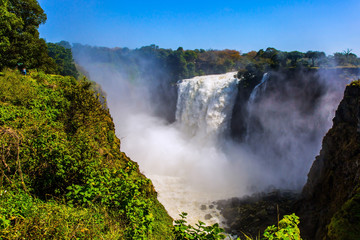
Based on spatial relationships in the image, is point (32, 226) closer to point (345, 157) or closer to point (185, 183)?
point (345, 157)

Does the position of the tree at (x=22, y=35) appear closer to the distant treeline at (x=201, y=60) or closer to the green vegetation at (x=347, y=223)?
the green vegetation at (x=347, y=223)

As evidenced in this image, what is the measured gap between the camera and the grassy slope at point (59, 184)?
10.9 feet

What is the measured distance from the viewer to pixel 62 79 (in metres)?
11.2

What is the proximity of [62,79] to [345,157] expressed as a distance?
45.8 feet

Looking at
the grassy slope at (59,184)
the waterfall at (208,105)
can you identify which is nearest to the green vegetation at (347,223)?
the grassy slope at (59,184)

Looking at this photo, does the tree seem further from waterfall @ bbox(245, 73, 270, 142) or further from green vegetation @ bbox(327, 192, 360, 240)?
waterfall @ bbox(245, 73, 270, 142)

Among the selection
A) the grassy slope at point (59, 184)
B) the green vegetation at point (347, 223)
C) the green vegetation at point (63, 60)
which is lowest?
the green vegetation at point (347, 223)

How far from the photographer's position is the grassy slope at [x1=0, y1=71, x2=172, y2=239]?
3.31 meters

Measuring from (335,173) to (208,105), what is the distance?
16.6m

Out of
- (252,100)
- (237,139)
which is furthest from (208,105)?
(252,100)

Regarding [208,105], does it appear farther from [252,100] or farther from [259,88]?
[259,88]

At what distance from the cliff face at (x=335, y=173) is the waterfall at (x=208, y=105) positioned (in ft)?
43.5

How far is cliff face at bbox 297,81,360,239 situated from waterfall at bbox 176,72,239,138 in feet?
43.5

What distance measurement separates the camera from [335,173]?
9.48 m
